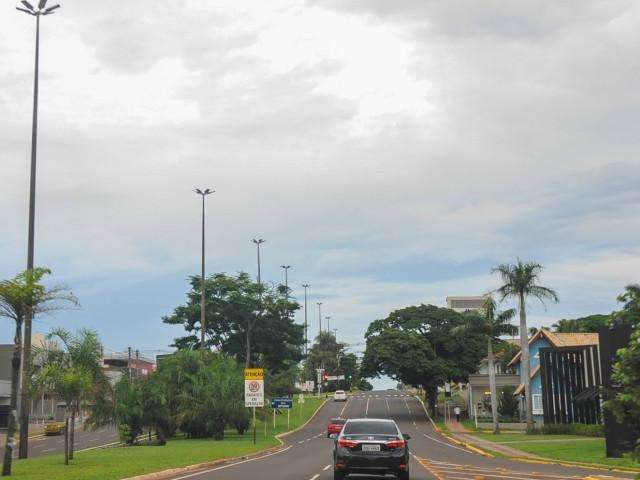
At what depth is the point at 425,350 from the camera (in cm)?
7819

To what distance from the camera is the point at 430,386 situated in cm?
7912

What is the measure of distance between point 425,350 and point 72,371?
54592 millimetres

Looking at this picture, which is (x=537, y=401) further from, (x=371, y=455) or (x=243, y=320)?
(x=371, y=455)

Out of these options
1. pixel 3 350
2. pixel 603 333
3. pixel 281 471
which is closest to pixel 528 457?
pixel 603 333

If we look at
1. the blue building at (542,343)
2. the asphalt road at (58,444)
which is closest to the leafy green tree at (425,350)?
the blue building at (542,343)

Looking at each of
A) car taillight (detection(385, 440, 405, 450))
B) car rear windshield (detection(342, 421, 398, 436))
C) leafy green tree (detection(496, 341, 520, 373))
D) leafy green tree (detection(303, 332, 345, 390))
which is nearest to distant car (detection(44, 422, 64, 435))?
leafy green tree (detection(496, 341, 520, 373))

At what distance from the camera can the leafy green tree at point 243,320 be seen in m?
78.8

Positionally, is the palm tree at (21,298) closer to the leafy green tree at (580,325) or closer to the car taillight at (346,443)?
the car taillight at (346,443)

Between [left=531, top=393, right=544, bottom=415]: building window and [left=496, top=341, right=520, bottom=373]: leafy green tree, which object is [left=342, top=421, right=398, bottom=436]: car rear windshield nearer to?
[left=531, top=393, right=544, bottom=415]: building window

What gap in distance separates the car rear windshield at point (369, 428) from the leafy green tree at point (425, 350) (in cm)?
5666

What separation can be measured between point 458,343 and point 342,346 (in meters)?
92.1

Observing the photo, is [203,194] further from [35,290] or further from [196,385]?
[35,290]

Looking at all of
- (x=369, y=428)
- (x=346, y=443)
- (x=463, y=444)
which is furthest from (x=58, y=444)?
(x=346, y=443)

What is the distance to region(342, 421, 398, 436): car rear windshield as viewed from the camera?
60.4ft
